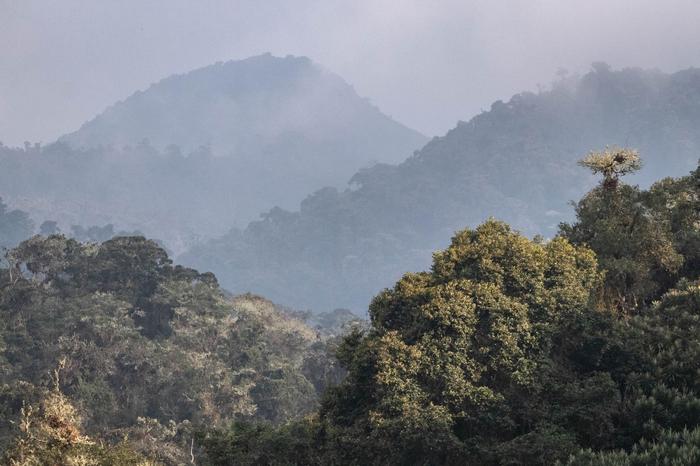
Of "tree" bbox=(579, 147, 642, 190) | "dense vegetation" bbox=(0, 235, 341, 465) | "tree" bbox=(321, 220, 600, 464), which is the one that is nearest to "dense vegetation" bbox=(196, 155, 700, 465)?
"tree" bbox=(321, 220, 600, 464)

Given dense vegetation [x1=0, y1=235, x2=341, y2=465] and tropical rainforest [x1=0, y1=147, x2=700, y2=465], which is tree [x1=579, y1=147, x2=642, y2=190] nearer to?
tropical rainforest [x1=0, y1=147, x2=700, y2=465]

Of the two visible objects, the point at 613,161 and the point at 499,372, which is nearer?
the point at 499,372

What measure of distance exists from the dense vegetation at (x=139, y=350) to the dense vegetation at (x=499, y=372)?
2312 cm

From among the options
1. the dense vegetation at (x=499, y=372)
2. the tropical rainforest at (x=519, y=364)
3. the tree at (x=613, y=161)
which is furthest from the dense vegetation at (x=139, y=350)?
the tree at (x=613, y=161)

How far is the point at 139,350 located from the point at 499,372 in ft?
134

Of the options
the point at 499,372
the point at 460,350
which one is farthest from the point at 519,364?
the point at 460,350

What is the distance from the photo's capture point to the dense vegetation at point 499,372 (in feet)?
66.9

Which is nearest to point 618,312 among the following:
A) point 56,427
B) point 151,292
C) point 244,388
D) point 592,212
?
point 592,212

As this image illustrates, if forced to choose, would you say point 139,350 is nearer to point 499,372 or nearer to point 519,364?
point 499,372

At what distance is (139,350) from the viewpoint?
186 feet

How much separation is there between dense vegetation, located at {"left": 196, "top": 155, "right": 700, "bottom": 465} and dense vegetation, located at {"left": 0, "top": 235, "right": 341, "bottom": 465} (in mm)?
23119

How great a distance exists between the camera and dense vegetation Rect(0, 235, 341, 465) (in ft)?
165

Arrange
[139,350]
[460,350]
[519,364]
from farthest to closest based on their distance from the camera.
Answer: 1. [139,350]
2. [460,350]
3. [519,364]

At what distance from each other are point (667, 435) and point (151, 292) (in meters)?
60.2
